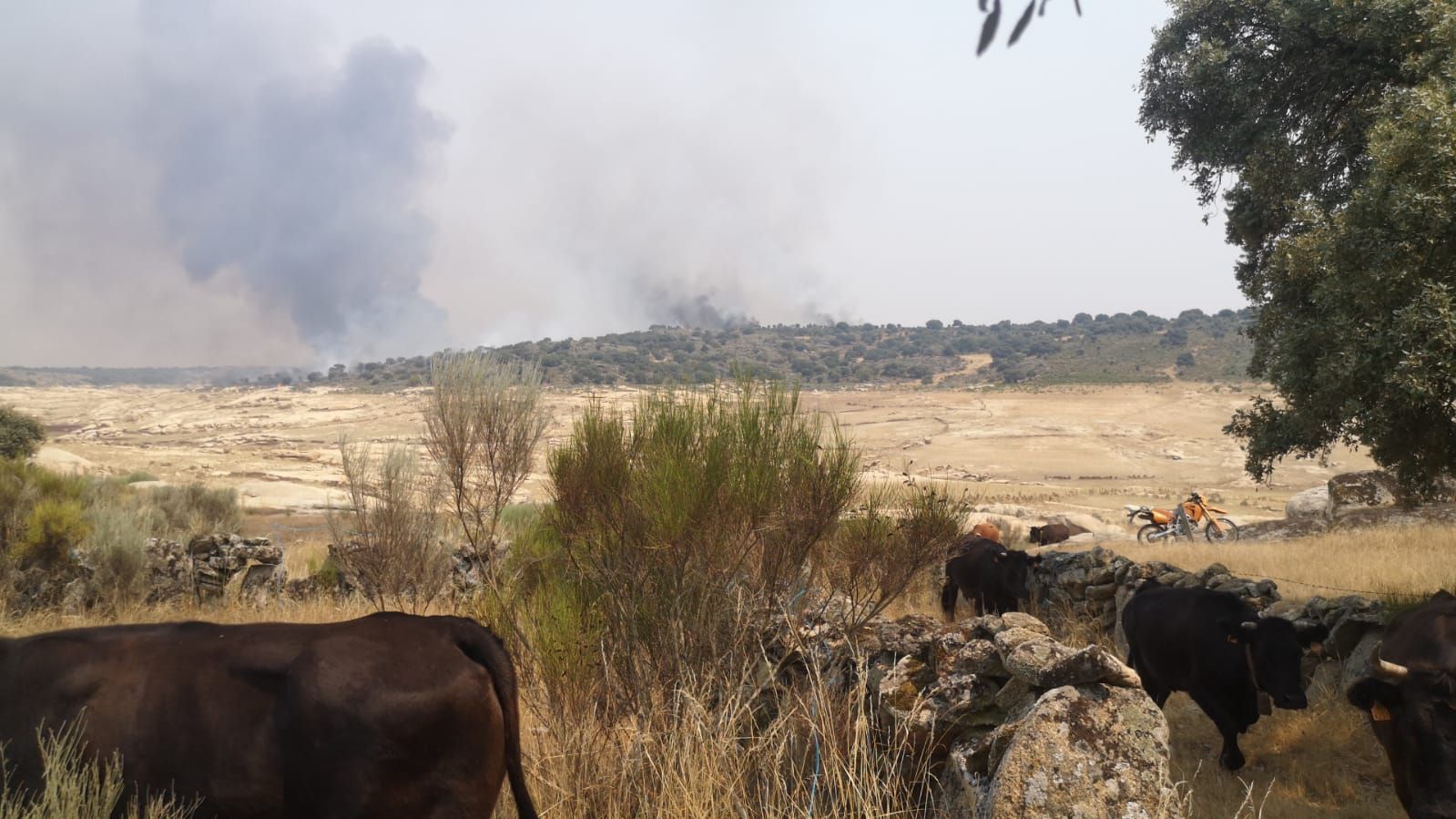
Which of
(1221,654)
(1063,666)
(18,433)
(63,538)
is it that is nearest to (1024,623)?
(1063,666)

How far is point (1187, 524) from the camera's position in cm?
2239

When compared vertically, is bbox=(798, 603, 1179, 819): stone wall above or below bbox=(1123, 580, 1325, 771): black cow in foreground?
above

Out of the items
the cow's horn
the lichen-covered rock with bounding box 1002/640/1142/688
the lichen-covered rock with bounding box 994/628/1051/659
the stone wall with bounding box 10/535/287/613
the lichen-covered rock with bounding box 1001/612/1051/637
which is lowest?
the stone wall with bounding box 10/535/287/613

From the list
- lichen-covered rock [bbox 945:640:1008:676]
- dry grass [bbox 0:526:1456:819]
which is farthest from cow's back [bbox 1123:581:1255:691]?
lichen-covered rock [bbox 945:640:1008:676]

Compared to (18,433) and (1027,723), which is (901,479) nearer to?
(1027,723)

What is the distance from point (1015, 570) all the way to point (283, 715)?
11.5m

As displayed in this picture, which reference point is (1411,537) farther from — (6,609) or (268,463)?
(268,463)

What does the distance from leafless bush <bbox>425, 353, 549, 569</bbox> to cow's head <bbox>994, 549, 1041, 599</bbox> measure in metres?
7.72

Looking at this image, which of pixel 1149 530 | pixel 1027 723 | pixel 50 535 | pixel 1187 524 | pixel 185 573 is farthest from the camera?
pixel 1149 530

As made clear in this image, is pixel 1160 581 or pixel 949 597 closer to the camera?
pixel 1160 581

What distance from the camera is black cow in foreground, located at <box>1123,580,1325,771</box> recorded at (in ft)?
23.6

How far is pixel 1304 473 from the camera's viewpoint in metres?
49.4

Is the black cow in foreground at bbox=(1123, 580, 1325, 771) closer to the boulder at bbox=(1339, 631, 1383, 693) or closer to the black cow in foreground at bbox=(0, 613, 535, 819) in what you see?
the boulder at bbox=(1339, 631, 1383, 693)

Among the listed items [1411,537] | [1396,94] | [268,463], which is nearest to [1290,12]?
[1396,94]
